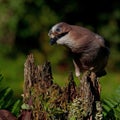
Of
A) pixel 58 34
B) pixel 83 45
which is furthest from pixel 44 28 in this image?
pixel 58 34

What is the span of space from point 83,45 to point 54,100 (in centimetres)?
272

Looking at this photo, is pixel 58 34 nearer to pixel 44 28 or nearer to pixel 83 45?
pixel 83 45

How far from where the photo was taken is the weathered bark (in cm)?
221

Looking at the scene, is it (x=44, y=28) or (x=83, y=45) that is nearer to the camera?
(x=83, y=45)

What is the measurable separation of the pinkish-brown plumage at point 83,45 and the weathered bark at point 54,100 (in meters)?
2.34

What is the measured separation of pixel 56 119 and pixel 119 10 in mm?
12139

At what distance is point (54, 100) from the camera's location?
224 centimetres

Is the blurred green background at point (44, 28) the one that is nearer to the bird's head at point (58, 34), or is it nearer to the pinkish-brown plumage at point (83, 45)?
the pinkish-brown plumage at point (83, 45)

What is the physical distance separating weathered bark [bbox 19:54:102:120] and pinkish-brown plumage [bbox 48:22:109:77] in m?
2.34

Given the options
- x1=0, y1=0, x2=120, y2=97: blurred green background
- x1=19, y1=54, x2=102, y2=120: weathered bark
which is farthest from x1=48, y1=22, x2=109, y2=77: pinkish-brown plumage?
x1=0, y1=0, x2=120, y2=97: blurred green background

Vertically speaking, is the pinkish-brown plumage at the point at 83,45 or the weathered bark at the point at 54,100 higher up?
the pinkish-brown plumage at the point at 83,45

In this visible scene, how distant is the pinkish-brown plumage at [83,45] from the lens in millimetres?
4699

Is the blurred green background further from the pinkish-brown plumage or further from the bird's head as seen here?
the bird's head

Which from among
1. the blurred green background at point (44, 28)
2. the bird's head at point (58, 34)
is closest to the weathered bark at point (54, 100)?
the bird's head at point (58, 34)
